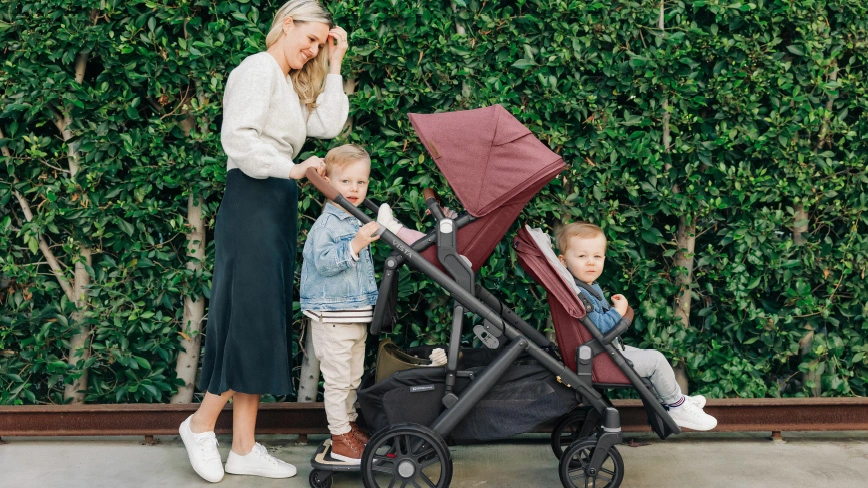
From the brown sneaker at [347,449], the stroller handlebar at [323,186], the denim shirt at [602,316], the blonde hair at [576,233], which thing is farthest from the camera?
the blonde hair at [576,233]

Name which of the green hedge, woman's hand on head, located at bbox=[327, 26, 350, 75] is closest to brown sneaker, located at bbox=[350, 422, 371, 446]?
the green hedge

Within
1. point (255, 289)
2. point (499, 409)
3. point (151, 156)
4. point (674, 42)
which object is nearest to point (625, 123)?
point (674, 42)

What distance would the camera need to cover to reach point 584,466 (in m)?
3.60

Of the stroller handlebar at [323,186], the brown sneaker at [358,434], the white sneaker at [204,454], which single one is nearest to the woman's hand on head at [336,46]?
the stroller handlebar at [323,186]

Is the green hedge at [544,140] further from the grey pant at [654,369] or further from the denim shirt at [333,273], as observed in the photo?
the grey pant at [654,369]

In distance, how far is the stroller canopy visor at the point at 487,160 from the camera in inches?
135

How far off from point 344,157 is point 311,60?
1.65ft

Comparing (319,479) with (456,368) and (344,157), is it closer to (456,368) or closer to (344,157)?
(456,368)

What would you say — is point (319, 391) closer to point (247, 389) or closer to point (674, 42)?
point (247, 389)

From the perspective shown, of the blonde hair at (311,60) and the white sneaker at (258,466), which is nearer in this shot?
the blonde hair at (311,60)

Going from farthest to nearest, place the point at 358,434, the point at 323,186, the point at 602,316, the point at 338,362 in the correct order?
the point at 358,434 < the point at 338,362 < the point at 602,316 < the point at 323,186

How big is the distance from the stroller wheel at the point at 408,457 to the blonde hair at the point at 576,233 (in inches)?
40.1

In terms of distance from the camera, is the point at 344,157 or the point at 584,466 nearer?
the point at 584,466

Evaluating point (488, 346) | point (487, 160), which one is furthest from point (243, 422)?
point (487, 160)
